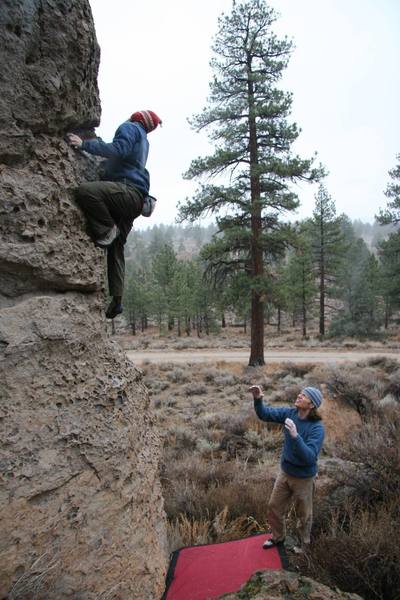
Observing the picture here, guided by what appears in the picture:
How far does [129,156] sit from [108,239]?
2.31 ft

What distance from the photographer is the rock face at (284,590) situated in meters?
2.54

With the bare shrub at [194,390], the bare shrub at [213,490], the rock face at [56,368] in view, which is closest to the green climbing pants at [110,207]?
the rock face at [56,368]

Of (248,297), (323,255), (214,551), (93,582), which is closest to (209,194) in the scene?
(248,297)

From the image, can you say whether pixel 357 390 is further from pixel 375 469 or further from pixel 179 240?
pixel 179 240

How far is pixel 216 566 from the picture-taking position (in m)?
3.76

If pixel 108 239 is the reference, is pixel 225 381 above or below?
below

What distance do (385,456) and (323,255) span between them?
104ft

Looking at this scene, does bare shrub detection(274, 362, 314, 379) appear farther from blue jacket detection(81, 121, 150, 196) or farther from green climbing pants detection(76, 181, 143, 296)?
blue jacket detection(81, 121, 150, 196)

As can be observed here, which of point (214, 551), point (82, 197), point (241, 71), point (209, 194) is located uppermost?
point (241, 71)

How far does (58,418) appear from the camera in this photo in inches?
108

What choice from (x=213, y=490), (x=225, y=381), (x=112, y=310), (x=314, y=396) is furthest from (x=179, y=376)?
(x=112, y=310)

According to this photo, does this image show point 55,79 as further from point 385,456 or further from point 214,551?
point 385,456

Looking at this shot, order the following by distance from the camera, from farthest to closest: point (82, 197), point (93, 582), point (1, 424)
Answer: point (82, 197) → point (93, 582) → point (1, 424)

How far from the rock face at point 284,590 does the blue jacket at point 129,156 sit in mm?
3012
